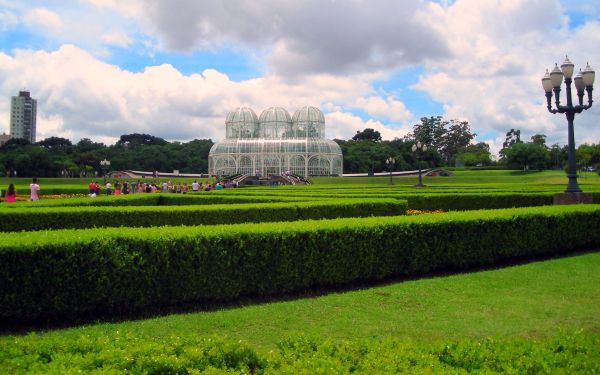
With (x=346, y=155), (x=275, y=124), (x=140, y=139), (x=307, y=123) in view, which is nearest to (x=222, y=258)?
(x=307, y=123)

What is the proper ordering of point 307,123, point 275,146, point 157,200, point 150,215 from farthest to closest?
1. point 307,123
2. point 275,146
3. point 157,200
4. point 150,215

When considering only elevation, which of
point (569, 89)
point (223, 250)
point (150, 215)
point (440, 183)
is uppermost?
point (569, 89)

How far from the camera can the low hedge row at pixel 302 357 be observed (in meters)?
3.58

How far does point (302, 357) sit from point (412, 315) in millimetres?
3379

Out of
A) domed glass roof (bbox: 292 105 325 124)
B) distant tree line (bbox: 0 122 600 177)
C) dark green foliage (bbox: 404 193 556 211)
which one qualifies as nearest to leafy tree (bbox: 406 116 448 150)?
distant tree line (bbox: 0 122 600 177)

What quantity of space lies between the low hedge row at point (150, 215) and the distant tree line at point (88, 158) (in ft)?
192

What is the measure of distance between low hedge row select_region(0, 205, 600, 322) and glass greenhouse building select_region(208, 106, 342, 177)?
56009 millimetres

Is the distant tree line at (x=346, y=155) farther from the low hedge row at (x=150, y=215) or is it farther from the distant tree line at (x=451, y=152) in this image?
the low hedge row at (x=150, y=215)

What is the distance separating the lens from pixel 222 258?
757 cm

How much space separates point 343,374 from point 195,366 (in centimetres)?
111

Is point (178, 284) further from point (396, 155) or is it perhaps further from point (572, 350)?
point (396, 155)

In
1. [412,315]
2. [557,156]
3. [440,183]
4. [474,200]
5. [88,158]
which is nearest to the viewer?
[412,315]

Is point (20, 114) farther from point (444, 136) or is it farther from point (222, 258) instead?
point (222, 258)

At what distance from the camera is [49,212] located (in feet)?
37.7
